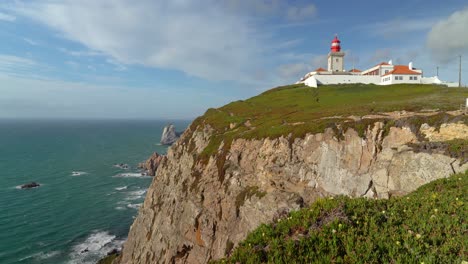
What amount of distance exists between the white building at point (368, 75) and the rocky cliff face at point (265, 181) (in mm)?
62854

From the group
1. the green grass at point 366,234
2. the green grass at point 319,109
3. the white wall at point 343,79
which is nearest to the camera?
the green grass at point 366,234

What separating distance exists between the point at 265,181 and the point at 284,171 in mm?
3026

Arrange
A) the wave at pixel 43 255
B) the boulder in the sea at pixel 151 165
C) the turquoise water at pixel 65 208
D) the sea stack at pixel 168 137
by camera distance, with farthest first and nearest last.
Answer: the sea stack at pixel 168 137
the boulder in the sea at pixel 151 165
the turquoise water at pixel 65 208
the wave at pixel 43 255

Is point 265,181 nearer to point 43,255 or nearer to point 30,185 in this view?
point 43,255

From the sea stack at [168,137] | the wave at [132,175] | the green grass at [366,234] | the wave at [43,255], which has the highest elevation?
the green grass at [366,234]

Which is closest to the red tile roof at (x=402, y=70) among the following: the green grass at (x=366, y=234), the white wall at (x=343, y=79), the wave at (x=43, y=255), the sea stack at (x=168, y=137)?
the white wall at (x=343, y=79)

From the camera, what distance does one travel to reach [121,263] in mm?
50281

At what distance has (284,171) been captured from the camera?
1451 inches

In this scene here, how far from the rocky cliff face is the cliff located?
113mm

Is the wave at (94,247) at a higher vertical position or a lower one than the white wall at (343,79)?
lower

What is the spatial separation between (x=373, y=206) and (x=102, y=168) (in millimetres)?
121688

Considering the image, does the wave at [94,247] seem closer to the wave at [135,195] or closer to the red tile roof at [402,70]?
the wave at [135,195]

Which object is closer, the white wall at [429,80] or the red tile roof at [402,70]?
the white wall at [429,80]

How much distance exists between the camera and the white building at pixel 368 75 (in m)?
81.6
